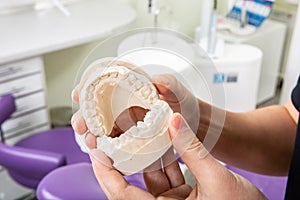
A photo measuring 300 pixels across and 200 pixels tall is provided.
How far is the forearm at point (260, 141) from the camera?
950 mm

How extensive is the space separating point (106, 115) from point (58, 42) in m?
0.95

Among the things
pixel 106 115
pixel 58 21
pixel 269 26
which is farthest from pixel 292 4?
pixel 106 115

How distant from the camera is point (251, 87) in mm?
2180

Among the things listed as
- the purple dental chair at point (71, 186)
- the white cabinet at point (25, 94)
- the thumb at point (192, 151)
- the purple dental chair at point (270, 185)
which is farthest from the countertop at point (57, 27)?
the thumb at point (192, 151)

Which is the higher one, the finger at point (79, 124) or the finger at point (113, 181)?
the finger at point (79, 124)

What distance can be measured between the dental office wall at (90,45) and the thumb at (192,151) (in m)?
1.20

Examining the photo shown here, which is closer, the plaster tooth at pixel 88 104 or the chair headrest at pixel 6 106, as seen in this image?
the plaster tooth at pixel 88 104

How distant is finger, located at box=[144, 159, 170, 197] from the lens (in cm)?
76

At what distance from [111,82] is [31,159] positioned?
0.70 m

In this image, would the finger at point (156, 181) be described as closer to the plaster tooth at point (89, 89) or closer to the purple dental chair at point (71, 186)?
the plaster tooth at point (89, 89)

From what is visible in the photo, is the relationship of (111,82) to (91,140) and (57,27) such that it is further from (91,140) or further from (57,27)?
(57,27)

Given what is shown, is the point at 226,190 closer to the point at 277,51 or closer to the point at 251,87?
the point at 251,87

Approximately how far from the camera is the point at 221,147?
93 centimetres

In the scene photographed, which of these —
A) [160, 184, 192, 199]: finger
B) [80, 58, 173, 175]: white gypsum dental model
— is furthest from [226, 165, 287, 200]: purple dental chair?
[80, 58, 173, 175]: white gypsum dental model
